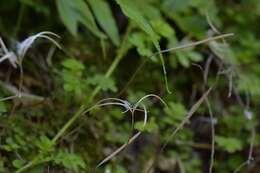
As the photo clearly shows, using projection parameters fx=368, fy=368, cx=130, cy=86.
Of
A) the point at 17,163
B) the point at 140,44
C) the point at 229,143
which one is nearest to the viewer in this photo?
the point at 17,163

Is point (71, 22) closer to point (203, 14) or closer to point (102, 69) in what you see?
point (102, 69)

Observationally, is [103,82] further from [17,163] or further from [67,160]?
[17,163]

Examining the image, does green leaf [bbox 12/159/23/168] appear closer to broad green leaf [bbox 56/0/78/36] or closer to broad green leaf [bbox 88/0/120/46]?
broad green leaf [bbox 56/0/78/36]

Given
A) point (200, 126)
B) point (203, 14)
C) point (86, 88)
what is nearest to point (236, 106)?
point (200, 126)

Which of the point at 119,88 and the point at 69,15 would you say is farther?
the point at 119,88

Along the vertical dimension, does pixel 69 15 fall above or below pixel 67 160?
above

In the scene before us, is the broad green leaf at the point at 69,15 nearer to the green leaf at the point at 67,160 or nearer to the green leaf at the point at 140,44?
the green leaf at the point at 140,44

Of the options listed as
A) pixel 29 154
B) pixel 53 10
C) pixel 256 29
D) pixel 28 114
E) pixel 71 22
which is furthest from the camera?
pixel 256 29

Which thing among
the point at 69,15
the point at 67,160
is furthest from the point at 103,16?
the point at 67,160

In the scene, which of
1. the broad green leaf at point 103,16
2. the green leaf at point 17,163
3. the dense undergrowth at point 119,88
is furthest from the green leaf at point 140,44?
the green leaf at point 17,163
